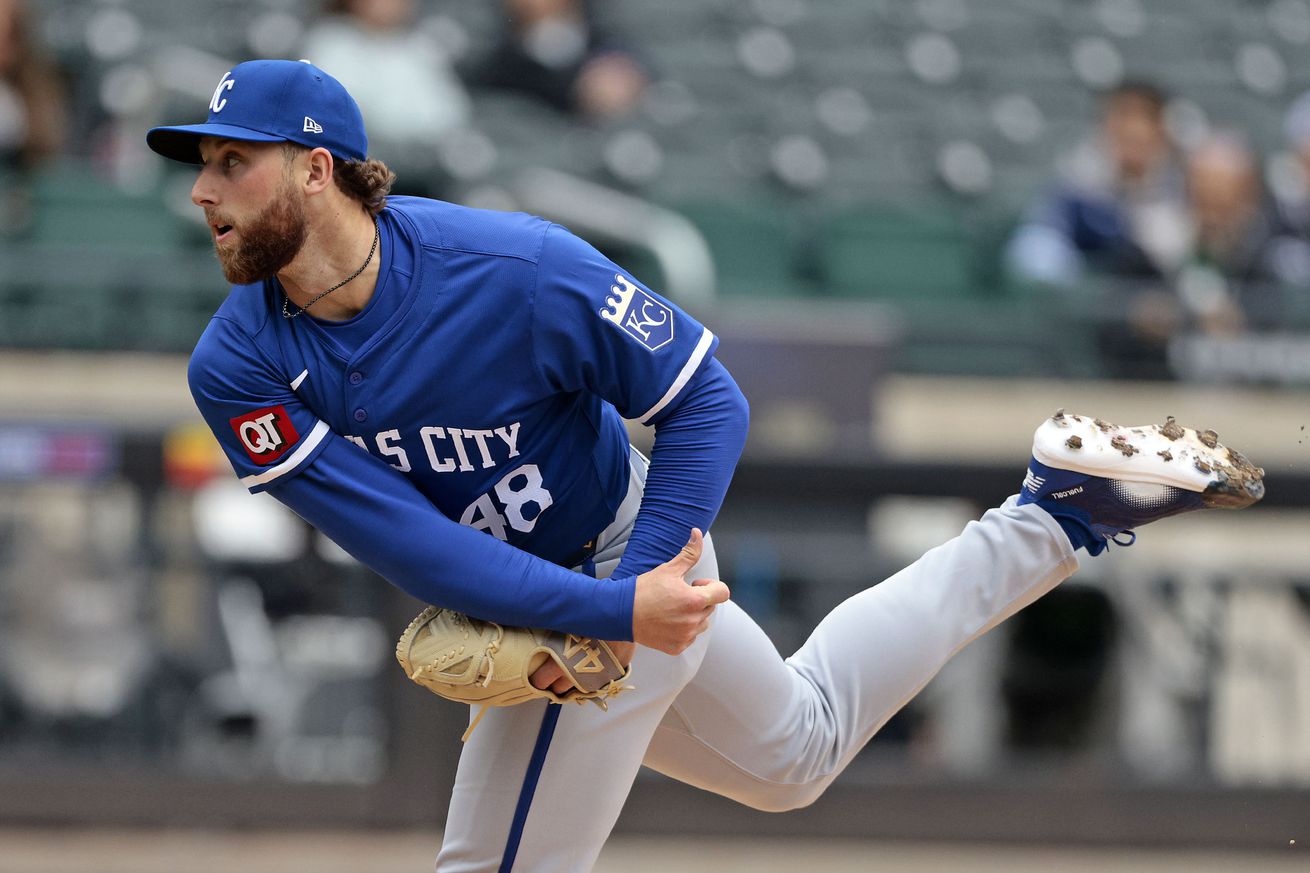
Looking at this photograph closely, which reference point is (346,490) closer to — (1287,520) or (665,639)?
(665,639)

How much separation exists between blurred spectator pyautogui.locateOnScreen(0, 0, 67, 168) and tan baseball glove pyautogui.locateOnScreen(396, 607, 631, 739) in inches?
211

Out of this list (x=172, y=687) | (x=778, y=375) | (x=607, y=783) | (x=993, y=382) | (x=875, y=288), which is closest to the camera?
(x=607, y=783)

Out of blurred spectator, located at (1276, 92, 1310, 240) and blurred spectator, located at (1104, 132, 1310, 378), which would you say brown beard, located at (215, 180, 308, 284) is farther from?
blurred spectator, located at (1276, 92, 1310, 240)

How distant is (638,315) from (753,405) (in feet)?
12.8

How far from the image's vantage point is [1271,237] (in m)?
8.02

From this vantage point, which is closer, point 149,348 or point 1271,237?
point 149,348

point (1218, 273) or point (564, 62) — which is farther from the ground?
point (1218, 273)

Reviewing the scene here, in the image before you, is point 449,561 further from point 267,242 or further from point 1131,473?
point 1131,473

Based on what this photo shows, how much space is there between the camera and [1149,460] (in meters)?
3.43

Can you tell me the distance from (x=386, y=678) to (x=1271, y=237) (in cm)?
441

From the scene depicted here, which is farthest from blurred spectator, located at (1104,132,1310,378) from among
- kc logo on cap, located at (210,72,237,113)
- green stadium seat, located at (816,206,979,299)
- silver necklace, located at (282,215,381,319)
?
kc logo on cap, located at (210,72,237,113)

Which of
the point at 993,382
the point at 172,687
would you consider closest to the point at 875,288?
the point at 993,382

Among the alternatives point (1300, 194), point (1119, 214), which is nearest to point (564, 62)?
point (1119, 214)

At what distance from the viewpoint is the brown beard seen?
9.61 feet
